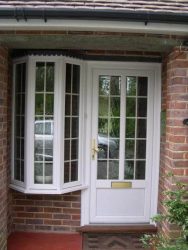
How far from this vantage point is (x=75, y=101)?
194 inches

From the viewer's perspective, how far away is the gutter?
129 inches

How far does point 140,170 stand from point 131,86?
1.28 m

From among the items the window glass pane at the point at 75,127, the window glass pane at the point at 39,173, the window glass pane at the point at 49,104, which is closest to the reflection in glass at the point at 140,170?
the window glass pane at the point at 75,127

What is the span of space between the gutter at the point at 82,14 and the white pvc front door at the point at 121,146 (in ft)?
5.63

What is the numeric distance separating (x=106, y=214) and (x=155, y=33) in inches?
111

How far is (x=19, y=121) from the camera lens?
498cm

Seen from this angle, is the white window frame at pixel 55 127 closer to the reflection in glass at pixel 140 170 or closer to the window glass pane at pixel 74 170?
the window glass pane at pixel 74 170

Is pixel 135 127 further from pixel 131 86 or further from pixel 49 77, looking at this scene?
pixel 49 77

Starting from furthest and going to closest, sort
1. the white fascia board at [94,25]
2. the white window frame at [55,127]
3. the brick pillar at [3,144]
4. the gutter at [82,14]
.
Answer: the white window frame at [55,127] → the brick pillar at [3,144] → the white fascia board at [94,25] → the gutter at [82,14]

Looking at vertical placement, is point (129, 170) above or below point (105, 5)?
below

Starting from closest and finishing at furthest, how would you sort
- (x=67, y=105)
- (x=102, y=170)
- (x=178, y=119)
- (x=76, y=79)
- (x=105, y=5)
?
(x=105, y=5)
(x=178, y=119)
(x=67, y=105)
(x=76, y=79)
(x=102, y=170)

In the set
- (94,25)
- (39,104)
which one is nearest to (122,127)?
(39,104)

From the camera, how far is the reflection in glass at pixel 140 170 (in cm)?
514

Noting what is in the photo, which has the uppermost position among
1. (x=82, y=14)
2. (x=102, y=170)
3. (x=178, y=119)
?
(x=82, y=14)
